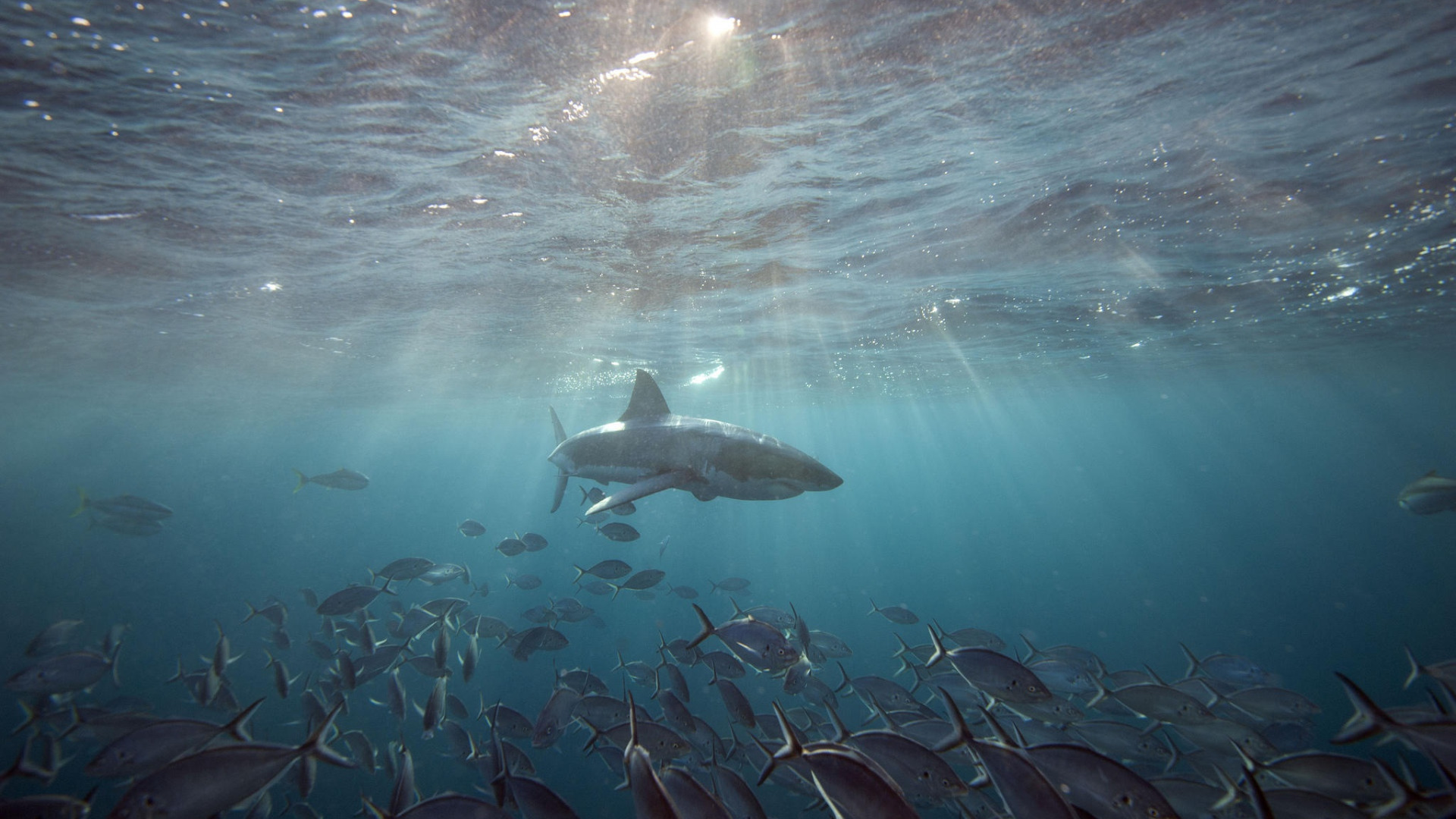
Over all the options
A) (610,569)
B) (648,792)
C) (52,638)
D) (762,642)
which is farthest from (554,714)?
(52,638)

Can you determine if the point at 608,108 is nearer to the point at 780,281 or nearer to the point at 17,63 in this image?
the point at 17,63

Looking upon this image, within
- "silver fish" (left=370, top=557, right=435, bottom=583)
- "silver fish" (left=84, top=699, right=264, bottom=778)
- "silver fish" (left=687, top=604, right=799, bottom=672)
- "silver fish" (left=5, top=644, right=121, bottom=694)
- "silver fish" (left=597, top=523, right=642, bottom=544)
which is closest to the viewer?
"silver fish" (left=84, top=699, right=264, bottom=778)

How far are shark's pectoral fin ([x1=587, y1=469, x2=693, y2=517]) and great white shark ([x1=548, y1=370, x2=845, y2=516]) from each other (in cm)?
1

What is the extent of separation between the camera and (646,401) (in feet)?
26.5

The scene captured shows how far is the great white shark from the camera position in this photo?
6.41 m

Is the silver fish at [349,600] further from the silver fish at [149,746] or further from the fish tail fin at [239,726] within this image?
the fish tail fin at [239,726]

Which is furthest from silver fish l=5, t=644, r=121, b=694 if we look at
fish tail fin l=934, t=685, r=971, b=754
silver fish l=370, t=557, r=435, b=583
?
fish tail fin l=934, t=685, r=971, b=754

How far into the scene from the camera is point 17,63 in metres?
5.93

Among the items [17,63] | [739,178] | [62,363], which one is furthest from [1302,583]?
[62,363]

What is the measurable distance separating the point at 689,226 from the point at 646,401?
5.09 meters

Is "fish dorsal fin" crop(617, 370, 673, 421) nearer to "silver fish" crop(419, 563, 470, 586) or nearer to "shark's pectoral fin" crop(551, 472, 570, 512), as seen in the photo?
"shark's pectoral fin" crop(551, 472, 570, 512)

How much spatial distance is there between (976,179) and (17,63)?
44.5 feet

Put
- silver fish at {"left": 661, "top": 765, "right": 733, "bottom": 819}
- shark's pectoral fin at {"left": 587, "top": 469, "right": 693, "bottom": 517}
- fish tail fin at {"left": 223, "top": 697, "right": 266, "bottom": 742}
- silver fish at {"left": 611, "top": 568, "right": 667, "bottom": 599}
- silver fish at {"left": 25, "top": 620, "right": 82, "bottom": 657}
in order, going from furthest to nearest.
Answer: silver fish at {"left": 611, "top": 568, "right": 667, "bottom": 599}, silver fish at {"left": 25, "top": 620, "right": 82, "bottom": 657}, shark's pectoral fin at {"left": 587, "top": 469, "right": 693, "bottom": 517}, fish tail fin at {"left": 223, "top": 697, "right": 266, "bottom": 742}, silver fish at {"left": 661, "top": 765, "right": 733, "bottom": 819}

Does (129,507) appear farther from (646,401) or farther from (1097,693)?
(1097,693)
